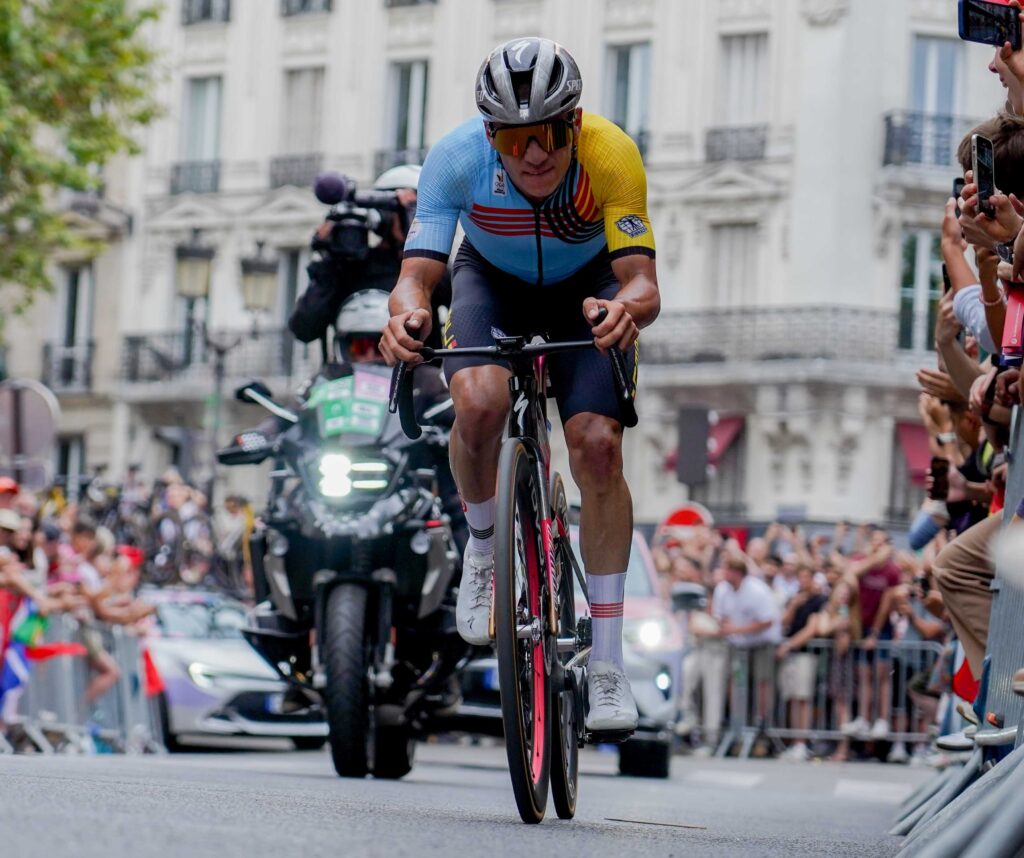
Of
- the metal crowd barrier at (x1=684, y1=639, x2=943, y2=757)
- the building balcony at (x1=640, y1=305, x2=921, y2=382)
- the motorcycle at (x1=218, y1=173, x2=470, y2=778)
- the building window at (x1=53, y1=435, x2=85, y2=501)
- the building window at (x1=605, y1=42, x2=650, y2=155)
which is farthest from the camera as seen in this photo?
the building window at (x1=53, y1=435, x2=85, y2=501)

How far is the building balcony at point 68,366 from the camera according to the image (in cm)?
5088

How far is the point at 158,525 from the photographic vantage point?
29.0 meters

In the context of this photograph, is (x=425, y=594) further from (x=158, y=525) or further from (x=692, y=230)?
(x=692, y=230)

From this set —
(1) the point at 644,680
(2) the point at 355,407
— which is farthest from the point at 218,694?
(2) the point at 355,407

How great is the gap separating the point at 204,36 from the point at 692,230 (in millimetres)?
12266

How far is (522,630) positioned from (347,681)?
2995 millimetres

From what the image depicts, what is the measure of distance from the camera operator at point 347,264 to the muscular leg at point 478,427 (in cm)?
363

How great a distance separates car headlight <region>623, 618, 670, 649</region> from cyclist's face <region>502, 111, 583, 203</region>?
9.27 metres

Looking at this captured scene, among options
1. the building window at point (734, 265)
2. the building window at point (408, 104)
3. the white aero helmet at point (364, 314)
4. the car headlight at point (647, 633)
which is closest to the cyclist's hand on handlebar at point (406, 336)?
the white aero helmet at point (364, 314)

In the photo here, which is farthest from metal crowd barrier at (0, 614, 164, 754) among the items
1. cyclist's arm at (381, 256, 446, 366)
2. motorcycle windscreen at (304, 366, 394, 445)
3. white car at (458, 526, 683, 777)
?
cyclist's arm at (381, 256, 446, 366)

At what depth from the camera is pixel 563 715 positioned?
734cm

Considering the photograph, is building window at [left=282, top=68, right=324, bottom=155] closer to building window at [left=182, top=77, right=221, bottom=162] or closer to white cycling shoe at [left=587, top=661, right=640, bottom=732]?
building window at [left=182, top=77, right=221, bottom=162]

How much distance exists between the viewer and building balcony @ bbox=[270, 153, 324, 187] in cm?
4853

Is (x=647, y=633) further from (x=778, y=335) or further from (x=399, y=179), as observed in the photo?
(x=778, y=335)
